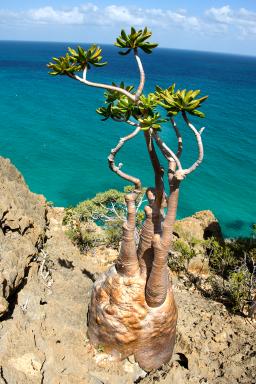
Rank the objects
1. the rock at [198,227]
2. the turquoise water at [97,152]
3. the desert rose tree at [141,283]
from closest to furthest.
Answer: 1. the desert rose tree at [141,283]
2. the rock at [198,227]
3. the turquoise water at [97,152]

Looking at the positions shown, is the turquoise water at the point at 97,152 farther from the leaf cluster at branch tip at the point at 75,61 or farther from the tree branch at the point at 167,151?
the leaf cluster at branch tip at the point at 75,61

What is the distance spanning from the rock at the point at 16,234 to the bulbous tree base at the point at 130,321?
2.12m

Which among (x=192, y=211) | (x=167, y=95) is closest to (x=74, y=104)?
(x=192, y=211)

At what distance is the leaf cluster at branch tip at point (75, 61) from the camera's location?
711cm

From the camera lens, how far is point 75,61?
7410mm

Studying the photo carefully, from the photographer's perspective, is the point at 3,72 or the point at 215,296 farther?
the point at 3,72

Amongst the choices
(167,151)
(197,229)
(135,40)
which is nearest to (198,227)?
(197,229)

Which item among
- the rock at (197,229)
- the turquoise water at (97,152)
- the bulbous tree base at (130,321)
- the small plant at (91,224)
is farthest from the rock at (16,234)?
the turquoise water at (97,152)

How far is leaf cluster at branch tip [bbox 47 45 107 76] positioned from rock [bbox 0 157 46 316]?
4.79 m

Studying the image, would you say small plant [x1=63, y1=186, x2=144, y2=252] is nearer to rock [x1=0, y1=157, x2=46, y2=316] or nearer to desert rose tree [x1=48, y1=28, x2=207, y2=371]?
rock [x1=0, y1=157, x2=46, y2=316]

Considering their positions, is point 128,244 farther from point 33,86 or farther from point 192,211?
point 33,86

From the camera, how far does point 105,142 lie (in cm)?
4628

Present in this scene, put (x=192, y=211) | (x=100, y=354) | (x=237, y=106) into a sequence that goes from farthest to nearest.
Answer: (x=237, y=106) < (x=192, y=211) < (x=100, y=354)

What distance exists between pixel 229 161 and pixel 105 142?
1590 cm
